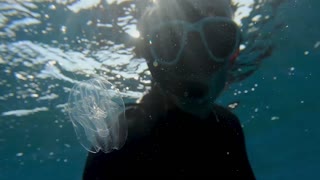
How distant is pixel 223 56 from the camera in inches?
157

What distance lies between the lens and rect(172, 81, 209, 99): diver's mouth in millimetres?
3805

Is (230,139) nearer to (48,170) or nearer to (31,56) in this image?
(31,56)

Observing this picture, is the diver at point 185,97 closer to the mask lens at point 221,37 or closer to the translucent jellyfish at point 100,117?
the mask lens at point 221,37

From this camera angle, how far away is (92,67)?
10.8 metres

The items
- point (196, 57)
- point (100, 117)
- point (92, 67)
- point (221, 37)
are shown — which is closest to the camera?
point (196, 57)

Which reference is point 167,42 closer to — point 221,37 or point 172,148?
point 221,37

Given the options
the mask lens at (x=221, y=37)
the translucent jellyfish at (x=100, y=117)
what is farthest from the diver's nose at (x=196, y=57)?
the translucent jellyfish at (x=100, y=117)

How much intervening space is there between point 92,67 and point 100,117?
6680 millimetres

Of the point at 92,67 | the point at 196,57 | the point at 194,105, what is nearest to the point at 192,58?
the point at 196,57

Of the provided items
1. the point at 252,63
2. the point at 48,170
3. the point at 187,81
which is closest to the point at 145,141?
the point at 187,81

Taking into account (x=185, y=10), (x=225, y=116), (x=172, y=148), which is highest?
(x=185, y=10)

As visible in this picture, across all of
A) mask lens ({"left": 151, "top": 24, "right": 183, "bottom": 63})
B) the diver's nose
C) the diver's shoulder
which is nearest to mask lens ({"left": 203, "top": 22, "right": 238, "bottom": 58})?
the diver's nose

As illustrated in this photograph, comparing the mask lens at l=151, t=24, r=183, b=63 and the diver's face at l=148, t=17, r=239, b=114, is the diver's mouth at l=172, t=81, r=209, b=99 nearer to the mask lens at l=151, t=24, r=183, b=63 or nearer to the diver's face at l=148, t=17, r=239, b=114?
the diver's face at l=148, t=17, r=239, b=114

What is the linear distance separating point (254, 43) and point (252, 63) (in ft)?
4.44
